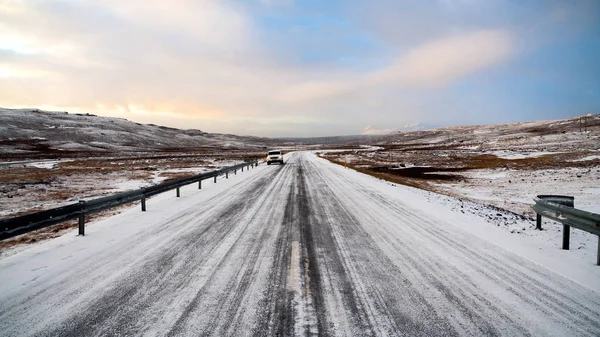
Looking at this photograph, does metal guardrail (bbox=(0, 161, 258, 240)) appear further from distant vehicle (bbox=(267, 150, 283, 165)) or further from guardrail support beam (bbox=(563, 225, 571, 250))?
distant vehicle (bbox=(267, 150, 283, 165))

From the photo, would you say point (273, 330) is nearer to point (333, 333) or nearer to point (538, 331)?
point (333, 333)

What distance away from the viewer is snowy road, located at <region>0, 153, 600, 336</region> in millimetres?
3742

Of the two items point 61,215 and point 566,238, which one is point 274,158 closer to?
point 61,215

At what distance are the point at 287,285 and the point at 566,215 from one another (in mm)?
6437

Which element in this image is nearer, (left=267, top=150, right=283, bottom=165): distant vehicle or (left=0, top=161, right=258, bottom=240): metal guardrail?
(left=0, top=161, right=258, bottom=240): metal guardrail

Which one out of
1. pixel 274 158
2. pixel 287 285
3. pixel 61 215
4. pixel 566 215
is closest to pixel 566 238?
pixel 566 215

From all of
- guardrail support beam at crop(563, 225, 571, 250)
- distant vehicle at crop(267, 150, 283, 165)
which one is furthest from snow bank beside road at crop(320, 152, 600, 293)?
distant vehicle at crop(267, 150, 283, 165)

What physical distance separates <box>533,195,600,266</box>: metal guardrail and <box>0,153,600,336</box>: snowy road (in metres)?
1.46

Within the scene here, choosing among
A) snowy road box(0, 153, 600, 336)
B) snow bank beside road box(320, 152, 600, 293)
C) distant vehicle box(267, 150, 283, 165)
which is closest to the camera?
snowy road box(0, 153, 600, 336)

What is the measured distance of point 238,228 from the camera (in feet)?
27.2

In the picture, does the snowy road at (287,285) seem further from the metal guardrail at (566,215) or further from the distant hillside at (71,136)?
the distant hillside at (71,136)

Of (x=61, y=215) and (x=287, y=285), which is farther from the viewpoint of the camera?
(x=61, y=215)

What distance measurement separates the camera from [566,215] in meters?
6.61

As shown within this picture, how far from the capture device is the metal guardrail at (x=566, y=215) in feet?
19.1
